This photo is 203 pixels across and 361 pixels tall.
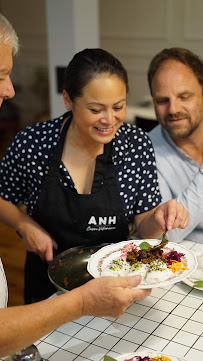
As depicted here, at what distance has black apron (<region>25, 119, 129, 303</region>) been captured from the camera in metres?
1.92

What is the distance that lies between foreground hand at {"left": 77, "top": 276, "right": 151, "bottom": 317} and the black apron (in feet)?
2.14

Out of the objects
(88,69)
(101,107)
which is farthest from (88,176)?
(88,69)

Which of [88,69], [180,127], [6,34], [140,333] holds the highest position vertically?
[6,34]

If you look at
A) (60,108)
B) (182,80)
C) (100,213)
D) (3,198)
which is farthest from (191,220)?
(60,108)

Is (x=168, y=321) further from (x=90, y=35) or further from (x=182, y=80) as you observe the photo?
(x=90, y=35)

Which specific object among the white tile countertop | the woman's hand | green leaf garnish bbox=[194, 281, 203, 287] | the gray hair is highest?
the gray hair

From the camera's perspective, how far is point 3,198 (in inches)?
83.0

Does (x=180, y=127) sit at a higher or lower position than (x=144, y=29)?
lower

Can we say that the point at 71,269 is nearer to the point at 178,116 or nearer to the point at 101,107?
the point at 101,107

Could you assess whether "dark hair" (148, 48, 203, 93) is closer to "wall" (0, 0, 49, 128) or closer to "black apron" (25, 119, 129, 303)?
"black apron" (25, 119, 129, 303)

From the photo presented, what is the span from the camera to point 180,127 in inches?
89.6

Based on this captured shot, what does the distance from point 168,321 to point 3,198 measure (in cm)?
93

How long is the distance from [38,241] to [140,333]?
62 centimetres

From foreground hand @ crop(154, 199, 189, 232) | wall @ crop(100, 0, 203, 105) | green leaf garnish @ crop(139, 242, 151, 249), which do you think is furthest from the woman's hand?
wall @ crop(100, 0, 203, 105)
